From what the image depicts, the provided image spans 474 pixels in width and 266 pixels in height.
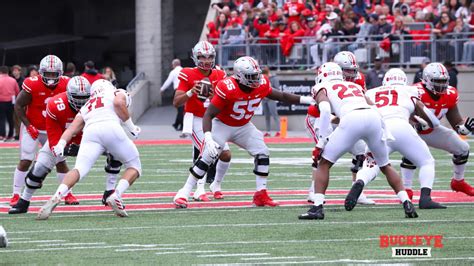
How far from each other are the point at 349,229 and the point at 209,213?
1.89 m

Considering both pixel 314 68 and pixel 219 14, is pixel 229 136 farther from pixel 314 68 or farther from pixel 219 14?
pixel 219 14

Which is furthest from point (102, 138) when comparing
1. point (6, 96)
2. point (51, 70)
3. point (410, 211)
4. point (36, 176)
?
point (6, 96)

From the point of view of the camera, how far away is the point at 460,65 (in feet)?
82.2

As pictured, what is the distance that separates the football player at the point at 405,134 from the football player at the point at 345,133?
1.53ft

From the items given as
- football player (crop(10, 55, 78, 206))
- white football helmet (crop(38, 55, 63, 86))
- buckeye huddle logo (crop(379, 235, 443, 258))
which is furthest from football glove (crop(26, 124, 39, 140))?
buckeye huddle logo (crop(379, 235, 443, 258))

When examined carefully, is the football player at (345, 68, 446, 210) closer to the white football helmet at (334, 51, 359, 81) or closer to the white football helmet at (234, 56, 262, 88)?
the white football helmet at (334, 51, 359, 81)

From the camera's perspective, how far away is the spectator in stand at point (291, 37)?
25.6 metres

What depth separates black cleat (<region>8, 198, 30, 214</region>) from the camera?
37.7 ft

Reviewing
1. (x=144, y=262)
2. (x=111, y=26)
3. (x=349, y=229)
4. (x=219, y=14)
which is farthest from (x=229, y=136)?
(x=111, y=26)

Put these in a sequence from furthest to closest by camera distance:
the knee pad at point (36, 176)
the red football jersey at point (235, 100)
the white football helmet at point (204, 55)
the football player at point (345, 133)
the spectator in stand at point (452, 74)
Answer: the spectator in stand at point (452, 74), the white football helmet at point (204, 55), the red football jersey at point (235, 100), the knee pad at point (36, 176), the football player at point (345, 133)

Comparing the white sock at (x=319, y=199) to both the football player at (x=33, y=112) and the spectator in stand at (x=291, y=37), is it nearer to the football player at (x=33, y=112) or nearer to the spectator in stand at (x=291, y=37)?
the football player at (x=33, y=112)

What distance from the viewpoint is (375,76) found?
2359 cm

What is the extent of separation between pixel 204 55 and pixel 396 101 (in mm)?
2280

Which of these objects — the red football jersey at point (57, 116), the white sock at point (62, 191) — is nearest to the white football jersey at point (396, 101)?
the red football jersey at point (57, 116)
